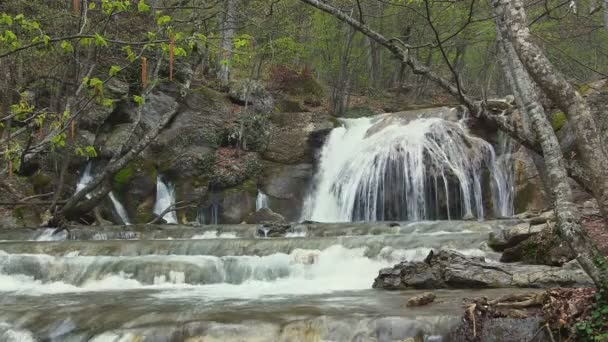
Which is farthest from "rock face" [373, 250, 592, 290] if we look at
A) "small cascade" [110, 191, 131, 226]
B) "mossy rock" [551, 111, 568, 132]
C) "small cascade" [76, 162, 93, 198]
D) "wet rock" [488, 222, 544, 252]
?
"small cascade" [76, 162, 93, 198]

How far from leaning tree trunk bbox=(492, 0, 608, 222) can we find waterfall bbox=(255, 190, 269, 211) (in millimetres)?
14857

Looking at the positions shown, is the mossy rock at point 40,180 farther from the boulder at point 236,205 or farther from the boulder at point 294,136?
the boulder at point 294,136

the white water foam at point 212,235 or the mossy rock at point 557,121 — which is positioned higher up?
the mossy rock at point 557,121

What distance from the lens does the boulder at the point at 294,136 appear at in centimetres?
2070

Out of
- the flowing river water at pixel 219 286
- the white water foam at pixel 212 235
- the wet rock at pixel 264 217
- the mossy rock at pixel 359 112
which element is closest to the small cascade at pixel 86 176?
the flowing river water at pixel 219 286

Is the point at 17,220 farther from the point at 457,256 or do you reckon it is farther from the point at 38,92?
the point at 457,256

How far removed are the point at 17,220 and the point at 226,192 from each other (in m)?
6.44

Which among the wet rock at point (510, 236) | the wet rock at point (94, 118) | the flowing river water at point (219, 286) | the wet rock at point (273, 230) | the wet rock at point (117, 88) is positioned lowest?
the flowing river water at point (219, 286)

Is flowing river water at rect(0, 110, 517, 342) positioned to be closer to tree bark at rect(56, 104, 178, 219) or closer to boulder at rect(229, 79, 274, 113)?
tree bark at rect(56, 104, 178, 219)

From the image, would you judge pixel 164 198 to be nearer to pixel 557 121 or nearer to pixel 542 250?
pixel 557 121

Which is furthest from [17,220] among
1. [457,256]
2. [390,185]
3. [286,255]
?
[457,256]

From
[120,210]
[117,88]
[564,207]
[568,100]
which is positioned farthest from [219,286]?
[117,88]

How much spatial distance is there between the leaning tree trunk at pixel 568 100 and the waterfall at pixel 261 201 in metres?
14.9

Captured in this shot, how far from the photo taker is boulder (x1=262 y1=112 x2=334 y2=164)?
67.9 feet
